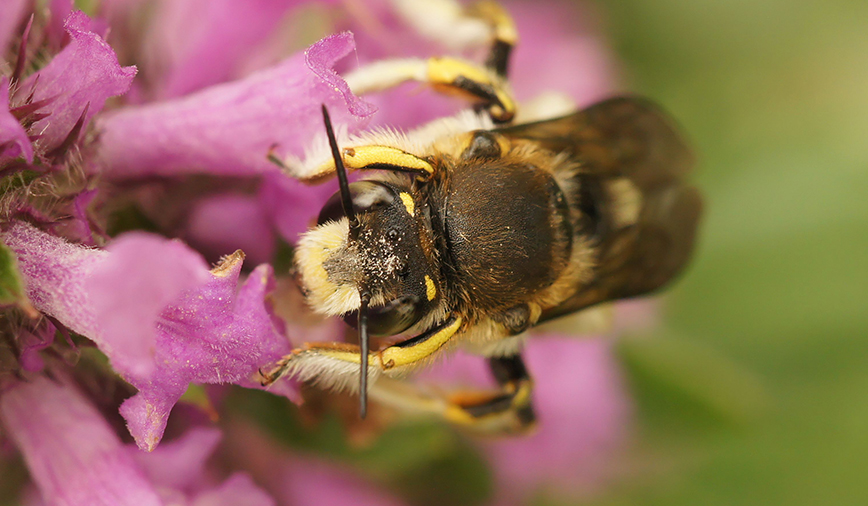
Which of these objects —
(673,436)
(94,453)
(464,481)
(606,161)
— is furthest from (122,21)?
(673,436)

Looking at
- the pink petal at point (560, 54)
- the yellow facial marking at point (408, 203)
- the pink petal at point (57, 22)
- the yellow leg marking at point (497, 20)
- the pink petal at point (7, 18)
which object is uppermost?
the pink petal at point (7, 18)

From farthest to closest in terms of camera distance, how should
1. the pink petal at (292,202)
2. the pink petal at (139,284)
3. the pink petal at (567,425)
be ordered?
the pink petal at (567,425)
the pink petal at (292,202)
the pink petal at (139,284)

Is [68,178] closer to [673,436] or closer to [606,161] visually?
[606,161]

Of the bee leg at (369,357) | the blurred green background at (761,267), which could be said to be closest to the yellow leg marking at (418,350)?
the bee leg at (369,357)

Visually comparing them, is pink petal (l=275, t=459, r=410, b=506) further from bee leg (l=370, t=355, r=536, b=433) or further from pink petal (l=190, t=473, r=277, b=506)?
pink petal (l=190, t=473, r=277, b=506)

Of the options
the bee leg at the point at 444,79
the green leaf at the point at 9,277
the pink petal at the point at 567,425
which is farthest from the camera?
the pink petal at the point at 567,425

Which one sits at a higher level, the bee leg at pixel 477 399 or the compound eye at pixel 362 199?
the compound eye at pixel 362 199

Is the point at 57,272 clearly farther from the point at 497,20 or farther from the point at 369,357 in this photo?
the point at 497,20

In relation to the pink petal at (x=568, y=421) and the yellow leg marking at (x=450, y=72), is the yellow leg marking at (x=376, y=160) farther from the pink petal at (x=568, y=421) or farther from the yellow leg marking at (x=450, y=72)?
the pink petal at (x=568, y=421)

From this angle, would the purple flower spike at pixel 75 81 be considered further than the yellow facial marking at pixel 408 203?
No
